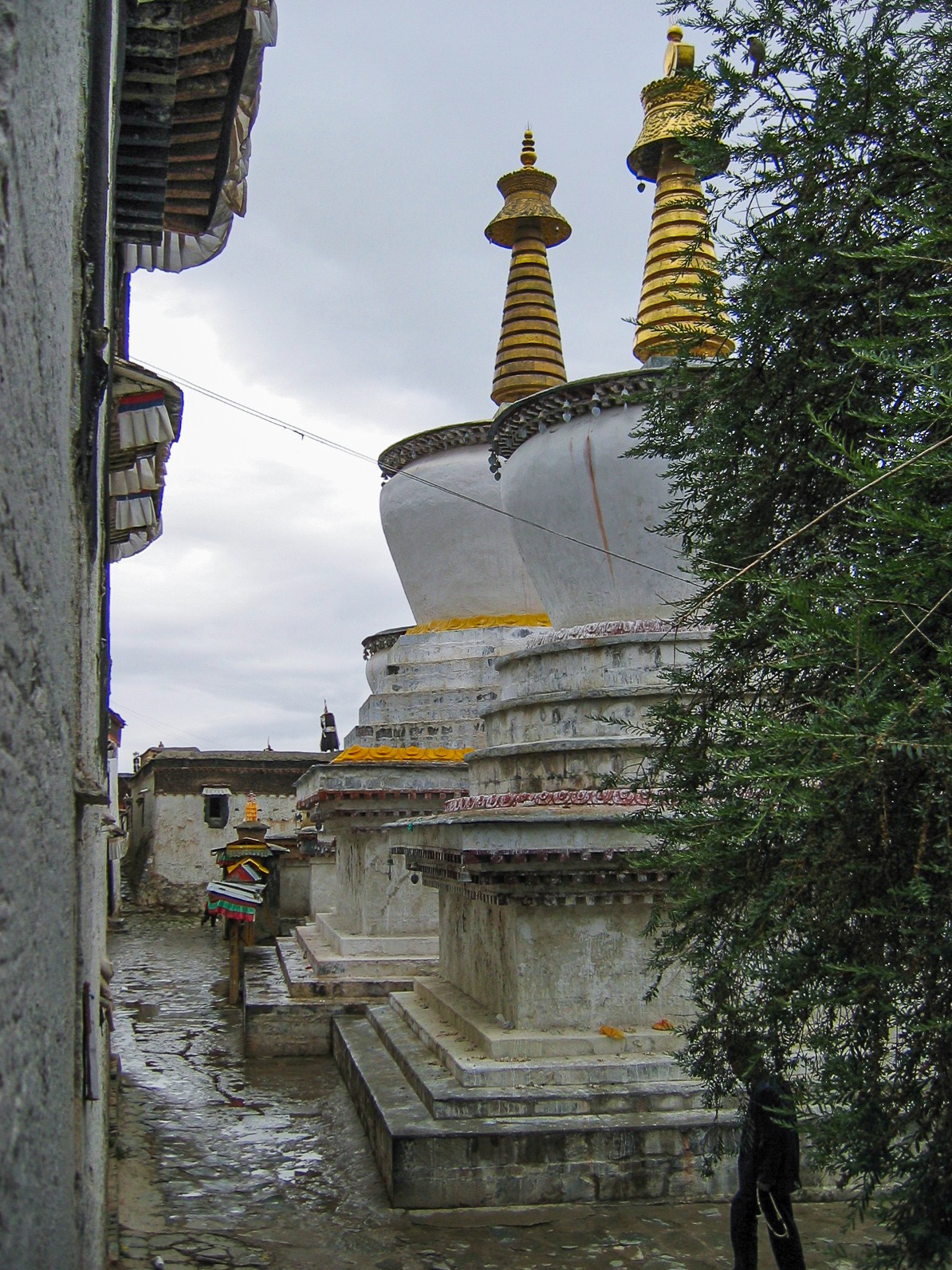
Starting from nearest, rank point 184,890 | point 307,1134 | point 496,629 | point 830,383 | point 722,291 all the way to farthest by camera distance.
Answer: point 830,383
point 722,291
point 307,1134
point 496,629
point 184,890

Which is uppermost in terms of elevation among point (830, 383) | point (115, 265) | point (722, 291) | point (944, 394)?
point (115, 265)

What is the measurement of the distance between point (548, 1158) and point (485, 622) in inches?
406

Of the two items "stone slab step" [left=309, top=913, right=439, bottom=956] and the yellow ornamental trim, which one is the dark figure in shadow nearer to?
"stone slab step" [left=309, top=913, right=439, bottom=956]

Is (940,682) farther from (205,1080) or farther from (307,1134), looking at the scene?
(205,1080)

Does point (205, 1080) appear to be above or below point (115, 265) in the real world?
below

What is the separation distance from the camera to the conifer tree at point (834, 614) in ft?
10.8

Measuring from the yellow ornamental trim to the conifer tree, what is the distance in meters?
8.61

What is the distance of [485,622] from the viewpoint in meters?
17.0

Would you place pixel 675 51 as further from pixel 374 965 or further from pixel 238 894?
pixel 238 894

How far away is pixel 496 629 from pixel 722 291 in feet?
39.0

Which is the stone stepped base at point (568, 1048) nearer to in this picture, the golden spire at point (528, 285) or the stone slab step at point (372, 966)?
the stone slab step at point (372, 966)

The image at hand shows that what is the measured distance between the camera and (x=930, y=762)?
3.22m

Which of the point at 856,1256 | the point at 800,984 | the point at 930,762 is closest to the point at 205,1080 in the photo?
the point at 856,1256

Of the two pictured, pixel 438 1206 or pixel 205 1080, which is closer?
pixel 438 1206
